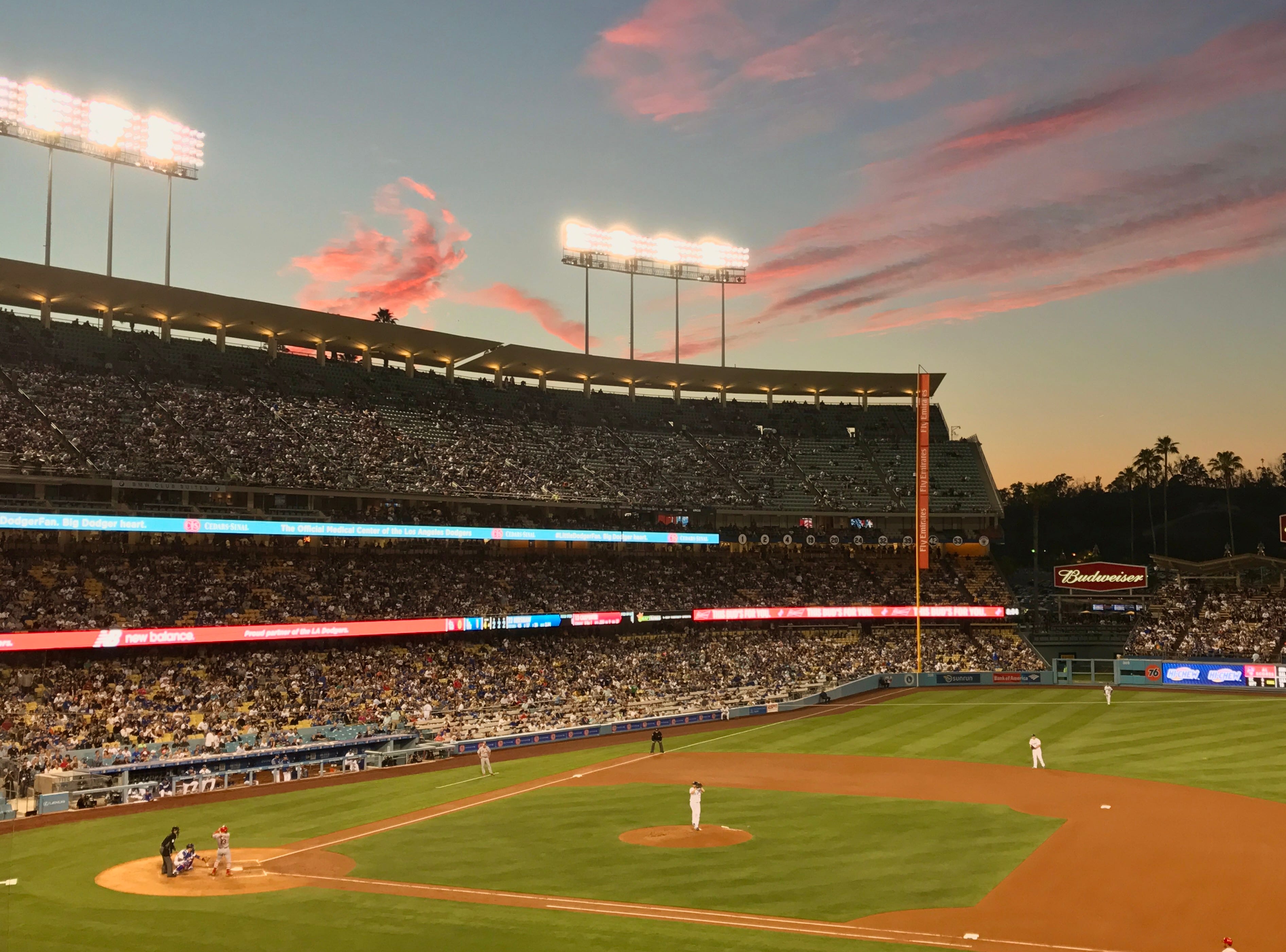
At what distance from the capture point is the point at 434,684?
49.2 m

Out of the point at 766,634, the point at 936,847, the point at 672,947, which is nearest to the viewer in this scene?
the point at 672,947

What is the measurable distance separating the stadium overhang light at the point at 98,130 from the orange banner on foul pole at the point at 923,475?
1610 inches

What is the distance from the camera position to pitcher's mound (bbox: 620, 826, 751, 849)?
87.9ft

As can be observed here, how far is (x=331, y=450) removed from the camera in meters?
57.5

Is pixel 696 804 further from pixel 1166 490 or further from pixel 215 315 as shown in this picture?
pixel 1166 490

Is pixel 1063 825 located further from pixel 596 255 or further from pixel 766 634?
pixel 596 255

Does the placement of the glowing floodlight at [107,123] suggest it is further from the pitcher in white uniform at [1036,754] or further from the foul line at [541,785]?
the pitcher in white uniform at [1036,754]

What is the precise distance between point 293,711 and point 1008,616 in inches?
1884

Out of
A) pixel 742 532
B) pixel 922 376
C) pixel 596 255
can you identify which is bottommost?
pixel 742 532

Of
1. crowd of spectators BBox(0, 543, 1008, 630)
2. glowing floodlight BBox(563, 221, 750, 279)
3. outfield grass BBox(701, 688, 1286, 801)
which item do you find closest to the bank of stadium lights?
glowing floodlight BBox(563, 221, 750, 279)

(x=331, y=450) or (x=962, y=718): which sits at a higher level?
(x=331, y=450)

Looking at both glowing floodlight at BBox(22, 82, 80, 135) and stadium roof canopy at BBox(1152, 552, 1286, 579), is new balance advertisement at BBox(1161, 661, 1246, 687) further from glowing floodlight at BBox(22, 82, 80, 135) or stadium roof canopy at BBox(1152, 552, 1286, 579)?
glowing floodlight at BBox(22, 82, 80, 135)

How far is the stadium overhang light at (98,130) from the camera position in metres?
50.3

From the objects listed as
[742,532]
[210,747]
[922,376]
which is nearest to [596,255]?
[742,532]
